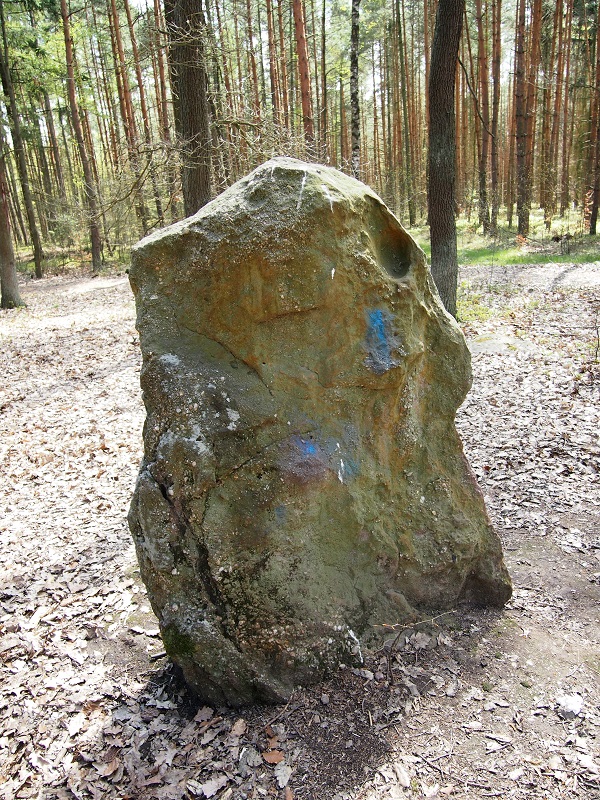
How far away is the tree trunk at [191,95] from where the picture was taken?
277 inches

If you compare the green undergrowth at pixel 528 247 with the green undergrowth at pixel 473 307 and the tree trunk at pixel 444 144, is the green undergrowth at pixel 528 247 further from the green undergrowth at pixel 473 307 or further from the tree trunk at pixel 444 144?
the tree trunk at pixel 444 144

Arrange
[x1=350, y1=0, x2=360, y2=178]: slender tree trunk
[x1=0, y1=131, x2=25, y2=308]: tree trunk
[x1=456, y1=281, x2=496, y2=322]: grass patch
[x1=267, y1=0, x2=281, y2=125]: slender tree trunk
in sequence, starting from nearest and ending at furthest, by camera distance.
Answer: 1. [x1=456, y1=281, x2=496, y2=322]: grass patch
2. [x1=350, y1=0, x2=360, y2=178]: slender tree trunk
3. [x1=0, y1=131, x2=25, y2=308]: tree trunk
4. [x1=267, y1=0, x2=281, y2=125]: slender tree trunk

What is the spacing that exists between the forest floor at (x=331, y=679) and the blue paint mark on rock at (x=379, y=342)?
1445 mm

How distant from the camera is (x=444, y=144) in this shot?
294 inches

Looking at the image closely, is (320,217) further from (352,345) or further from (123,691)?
(123,691)

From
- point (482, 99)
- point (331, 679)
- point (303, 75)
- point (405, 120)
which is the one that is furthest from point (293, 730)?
point (405, 120)

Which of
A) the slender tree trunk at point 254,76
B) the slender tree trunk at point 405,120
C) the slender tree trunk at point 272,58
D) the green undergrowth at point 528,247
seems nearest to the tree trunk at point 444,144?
the slender tree trunk at point 254,76

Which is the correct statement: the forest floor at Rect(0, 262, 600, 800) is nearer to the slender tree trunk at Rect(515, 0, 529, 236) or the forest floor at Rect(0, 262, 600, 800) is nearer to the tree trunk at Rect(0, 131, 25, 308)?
the tree trunk at Rect(0, 131, 25, 308)

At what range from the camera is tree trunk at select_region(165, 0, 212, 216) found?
703cm

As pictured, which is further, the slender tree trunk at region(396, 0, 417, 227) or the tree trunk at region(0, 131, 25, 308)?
the slender tree trunk at region(396, 0, 417, 227)

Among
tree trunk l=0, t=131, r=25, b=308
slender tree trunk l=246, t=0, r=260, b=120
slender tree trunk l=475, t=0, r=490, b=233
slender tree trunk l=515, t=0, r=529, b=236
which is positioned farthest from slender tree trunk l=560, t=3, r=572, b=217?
tree trunk l=0, t=131, r=25, b=308

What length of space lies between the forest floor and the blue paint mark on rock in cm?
144

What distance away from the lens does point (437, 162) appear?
7594mm

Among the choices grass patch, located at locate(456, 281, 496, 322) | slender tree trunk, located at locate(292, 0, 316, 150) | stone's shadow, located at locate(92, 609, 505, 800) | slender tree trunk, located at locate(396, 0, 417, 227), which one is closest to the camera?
stone's shadow, located at locate(92, 609, 505, 800)
